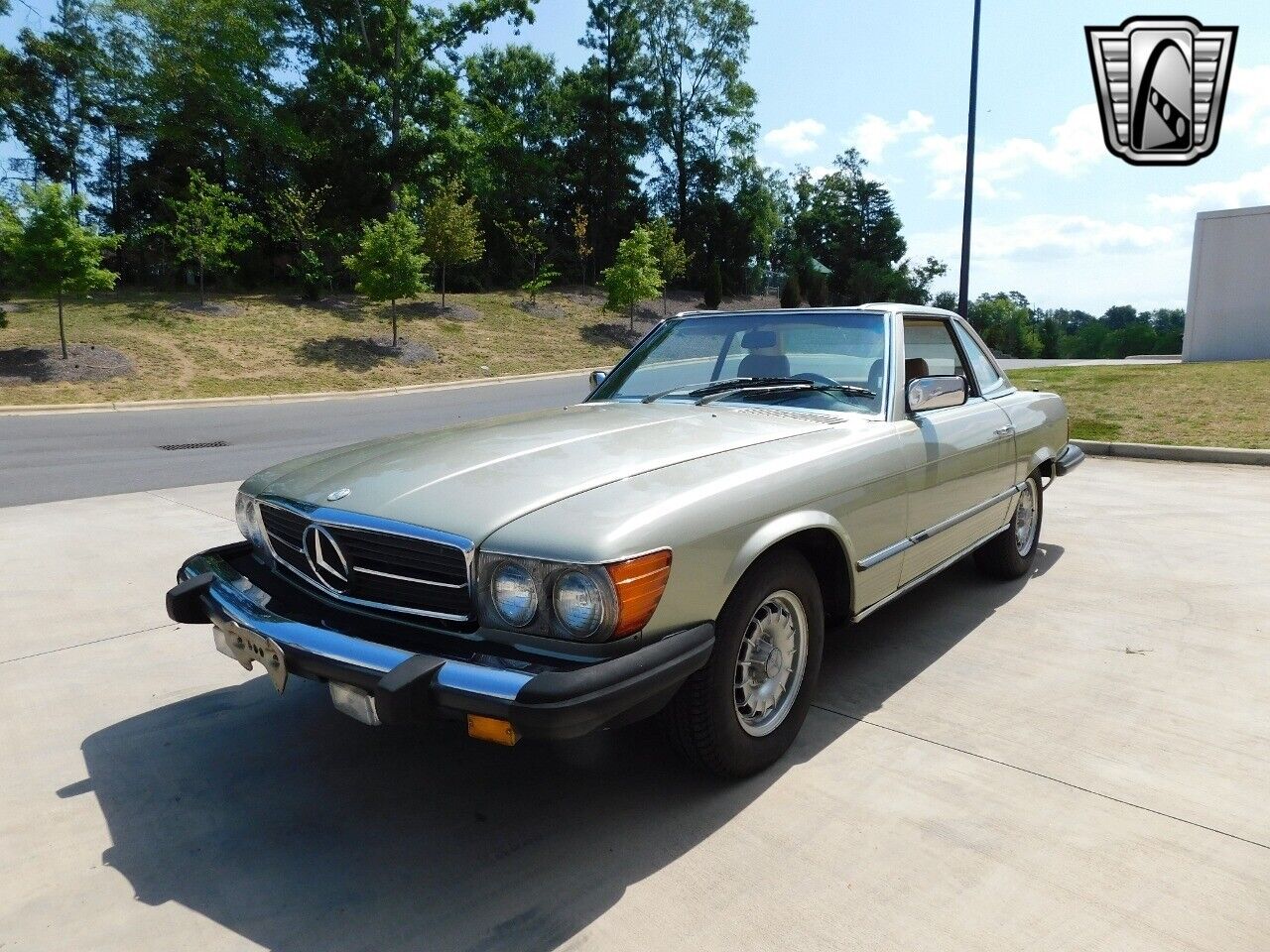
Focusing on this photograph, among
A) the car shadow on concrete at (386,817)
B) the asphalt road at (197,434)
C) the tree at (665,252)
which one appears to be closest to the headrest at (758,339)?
the car shadow on concrete at (386,817)

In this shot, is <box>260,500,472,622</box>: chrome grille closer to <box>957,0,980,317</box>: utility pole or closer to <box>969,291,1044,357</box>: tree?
<box>957,0,980,317</box>: utility pole

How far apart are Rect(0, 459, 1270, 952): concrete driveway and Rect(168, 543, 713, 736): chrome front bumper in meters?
0.53

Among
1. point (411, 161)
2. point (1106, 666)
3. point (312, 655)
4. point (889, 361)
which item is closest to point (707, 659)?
point (312, 655)

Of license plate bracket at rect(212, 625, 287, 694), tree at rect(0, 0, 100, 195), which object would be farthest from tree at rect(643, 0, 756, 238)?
license plate bracket at rect(212, 625, 287, 694)

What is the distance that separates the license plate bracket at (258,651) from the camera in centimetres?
257

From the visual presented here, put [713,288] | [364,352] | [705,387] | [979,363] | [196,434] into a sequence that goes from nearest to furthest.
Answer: [705,387], [979,363], [196,434], [364,352], [713,288]

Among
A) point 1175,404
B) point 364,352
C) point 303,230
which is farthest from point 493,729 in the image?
point 303,230

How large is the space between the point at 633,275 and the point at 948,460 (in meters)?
25.2

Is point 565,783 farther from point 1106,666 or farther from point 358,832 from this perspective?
point 1106,666

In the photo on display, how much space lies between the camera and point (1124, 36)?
30.0ft

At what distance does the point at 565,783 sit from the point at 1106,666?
250cm

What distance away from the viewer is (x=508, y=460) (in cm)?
293

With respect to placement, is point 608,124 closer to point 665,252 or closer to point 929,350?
point 665,252

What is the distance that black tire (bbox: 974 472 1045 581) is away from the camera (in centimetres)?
498
